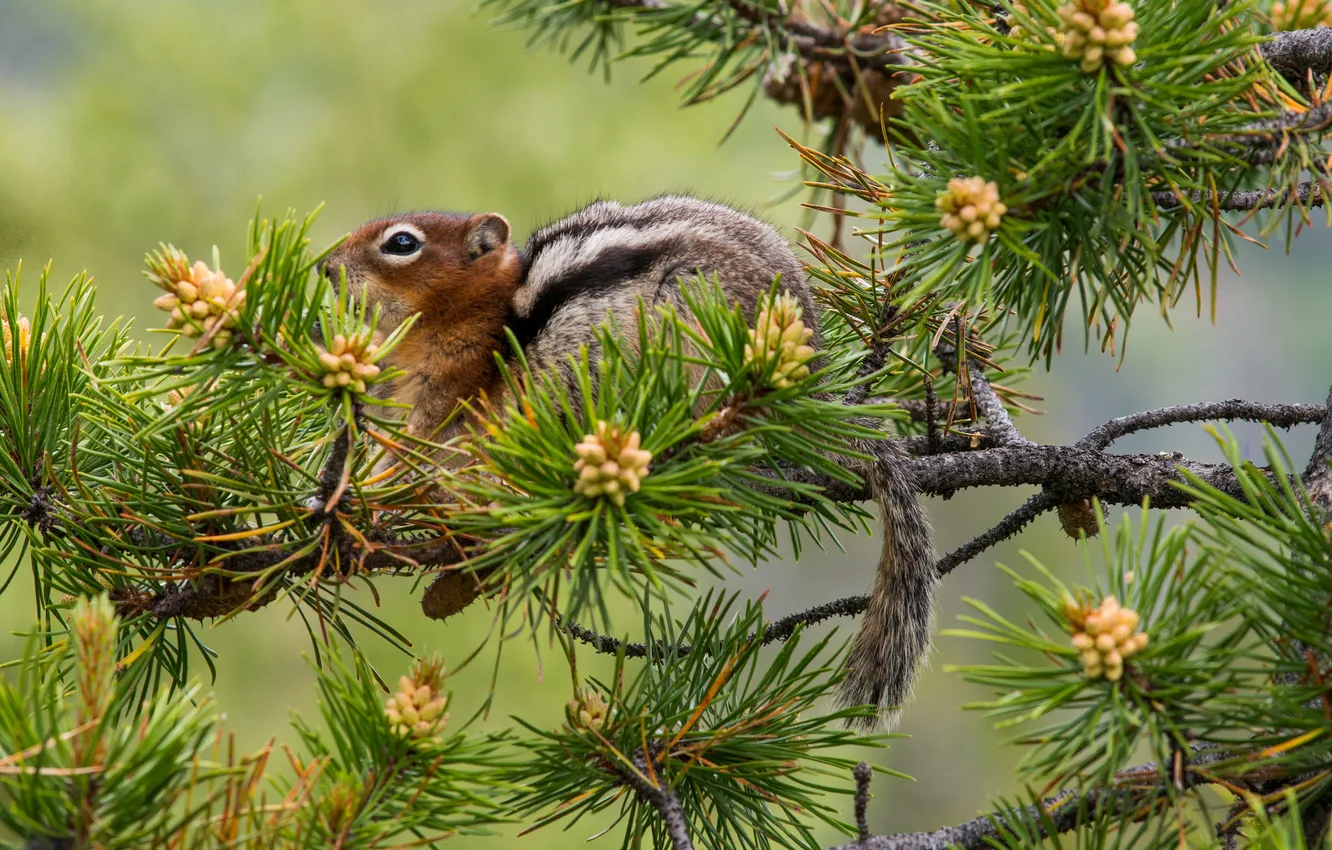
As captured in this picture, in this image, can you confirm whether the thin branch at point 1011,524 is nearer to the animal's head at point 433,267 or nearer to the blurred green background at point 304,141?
the animal's head at point 433,267

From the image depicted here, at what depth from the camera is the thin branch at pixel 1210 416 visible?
1137 millimetres

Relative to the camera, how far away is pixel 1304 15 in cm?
138

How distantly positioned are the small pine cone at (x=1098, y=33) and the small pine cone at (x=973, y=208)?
0.34 ft

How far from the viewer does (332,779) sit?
30.5 inches

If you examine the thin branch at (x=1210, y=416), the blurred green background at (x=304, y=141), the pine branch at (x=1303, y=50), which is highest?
the blurred green background at (x=304, y=141)

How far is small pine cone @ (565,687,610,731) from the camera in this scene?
947mm

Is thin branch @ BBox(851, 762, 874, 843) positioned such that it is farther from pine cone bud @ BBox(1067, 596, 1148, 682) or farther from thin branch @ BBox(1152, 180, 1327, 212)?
thin branch @ BBox(1152, 180, 1327, 212)

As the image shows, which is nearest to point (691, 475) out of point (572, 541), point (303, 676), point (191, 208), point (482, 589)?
point (572, 541)

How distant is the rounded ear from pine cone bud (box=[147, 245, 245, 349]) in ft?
3.18

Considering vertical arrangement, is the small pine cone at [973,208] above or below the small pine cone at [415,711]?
above

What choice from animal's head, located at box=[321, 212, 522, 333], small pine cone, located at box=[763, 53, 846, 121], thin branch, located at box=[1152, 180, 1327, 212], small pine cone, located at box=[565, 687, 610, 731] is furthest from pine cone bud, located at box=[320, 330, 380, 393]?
small pine cone, located at box=[763, 53, 846, 121]

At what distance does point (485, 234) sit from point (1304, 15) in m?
1.16

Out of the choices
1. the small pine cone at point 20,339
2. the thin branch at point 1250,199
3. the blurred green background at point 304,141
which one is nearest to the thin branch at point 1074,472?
the thin branch at point 1250,199

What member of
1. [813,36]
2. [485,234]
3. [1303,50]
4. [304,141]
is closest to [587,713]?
[1303,50]
